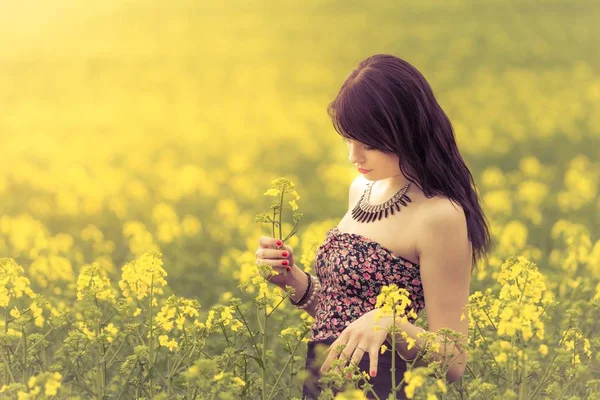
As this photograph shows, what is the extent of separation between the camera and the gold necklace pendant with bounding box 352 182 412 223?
9.66 feet

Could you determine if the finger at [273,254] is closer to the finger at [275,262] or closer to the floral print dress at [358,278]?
the finger at [275,262]

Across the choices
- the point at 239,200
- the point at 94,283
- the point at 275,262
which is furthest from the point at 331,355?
the point at 239,200

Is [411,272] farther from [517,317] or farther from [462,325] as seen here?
[517,317]

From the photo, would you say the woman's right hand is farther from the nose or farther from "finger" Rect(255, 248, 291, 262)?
the nose

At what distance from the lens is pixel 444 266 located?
278 centimetres

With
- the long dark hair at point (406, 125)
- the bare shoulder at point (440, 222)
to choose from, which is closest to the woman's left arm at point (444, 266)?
the bare shoulder at point (440, 222)

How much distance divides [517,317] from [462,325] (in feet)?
1.65

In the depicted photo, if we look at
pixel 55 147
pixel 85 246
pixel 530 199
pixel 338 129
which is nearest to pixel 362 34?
pixel 55 147

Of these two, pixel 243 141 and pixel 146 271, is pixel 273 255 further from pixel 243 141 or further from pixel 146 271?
pixel 243 141

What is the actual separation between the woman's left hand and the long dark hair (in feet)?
1.67

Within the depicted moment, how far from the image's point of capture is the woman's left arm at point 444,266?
9.11 feet

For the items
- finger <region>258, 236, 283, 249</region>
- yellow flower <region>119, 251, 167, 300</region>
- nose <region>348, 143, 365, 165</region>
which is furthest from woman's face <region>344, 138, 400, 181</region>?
yellow flower <region>119, 251, 167, 300</region>

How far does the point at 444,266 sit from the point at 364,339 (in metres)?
0.39

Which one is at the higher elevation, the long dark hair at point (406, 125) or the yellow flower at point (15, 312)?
the long dark hair at point (406, 125)
